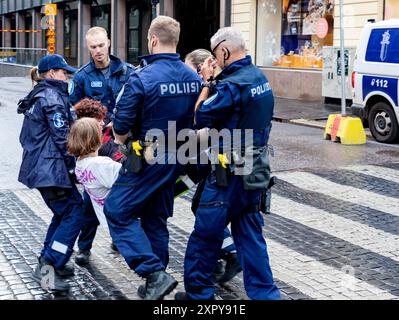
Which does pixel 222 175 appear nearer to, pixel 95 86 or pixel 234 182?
pixel 234 182

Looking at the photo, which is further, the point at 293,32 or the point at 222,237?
the point at 293,32

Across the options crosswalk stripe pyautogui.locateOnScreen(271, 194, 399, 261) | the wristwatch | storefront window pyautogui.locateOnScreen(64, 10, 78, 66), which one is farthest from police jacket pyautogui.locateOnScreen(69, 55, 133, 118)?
storefront window pyautogui.locateOnScreen(64, 10, 78, 66)

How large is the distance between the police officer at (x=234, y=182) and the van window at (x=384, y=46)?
8556 millimetres

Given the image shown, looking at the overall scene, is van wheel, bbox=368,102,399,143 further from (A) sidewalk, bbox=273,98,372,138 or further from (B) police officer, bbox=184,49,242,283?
(B) police officer, bbox=184,49,242,283

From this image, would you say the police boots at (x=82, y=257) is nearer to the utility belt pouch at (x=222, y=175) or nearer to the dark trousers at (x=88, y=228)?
the dark trousers at (x=88, y=228)

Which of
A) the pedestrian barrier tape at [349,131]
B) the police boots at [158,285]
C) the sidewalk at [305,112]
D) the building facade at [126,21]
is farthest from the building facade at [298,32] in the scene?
the police boots at [158,285]

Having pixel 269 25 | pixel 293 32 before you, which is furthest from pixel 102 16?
pixel 293 32

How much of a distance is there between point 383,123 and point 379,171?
318 cm

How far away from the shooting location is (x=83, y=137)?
17.0ft

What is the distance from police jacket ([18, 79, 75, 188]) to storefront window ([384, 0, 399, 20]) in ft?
47.1

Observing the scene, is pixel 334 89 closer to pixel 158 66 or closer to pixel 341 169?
pixel 341 169

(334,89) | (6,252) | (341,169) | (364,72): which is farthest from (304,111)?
(6,252)

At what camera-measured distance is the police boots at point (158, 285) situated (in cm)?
461
